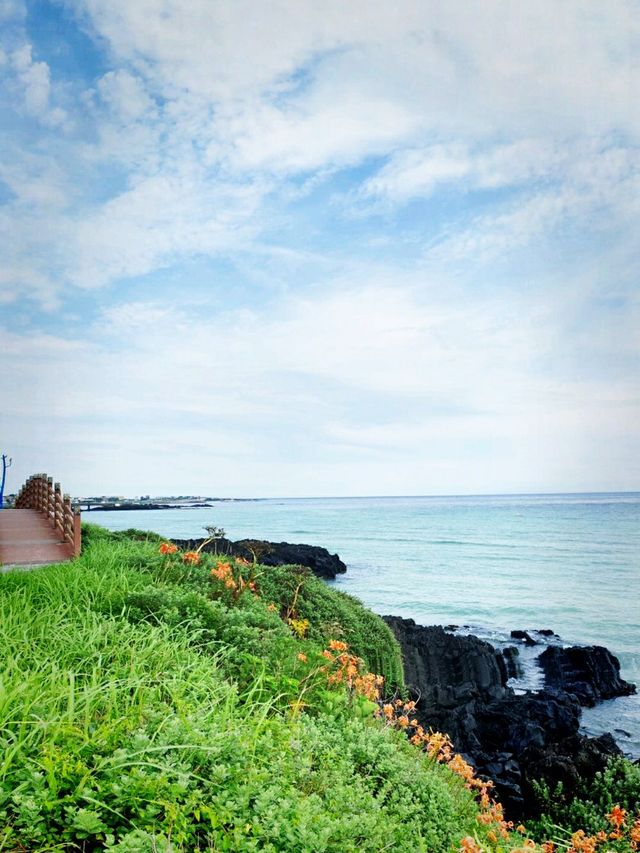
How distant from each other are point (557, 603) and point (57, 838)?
91.9ft

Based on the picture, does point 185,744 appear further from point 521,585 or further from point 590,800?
point 521,585

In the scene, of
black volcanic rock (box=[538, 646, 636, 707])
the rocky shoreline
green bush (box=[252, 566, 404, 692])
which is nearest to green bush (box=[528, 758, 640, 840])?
the rocky shoreline

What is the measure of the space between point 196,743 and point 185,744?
81 mm

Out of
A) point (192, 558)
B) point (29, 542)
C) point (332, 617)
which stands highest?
point (192, 558)

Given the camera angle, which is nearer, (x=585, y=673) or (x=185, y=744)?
(x=185, y=744)

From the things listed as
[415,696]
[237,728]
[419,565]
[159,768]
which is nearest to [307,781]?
[237,728]

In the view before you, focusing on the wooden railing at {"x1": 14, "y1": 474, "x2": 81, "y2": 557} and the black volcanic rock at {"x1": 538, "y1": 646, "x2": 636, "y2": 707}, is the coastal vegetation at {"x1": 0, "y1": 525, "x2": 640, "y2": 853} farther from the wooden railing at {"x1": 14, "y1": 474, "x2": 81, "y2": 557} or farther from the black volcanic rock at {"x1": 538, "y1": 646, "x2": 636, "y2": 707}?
the black volcanic rock at {"x1": 538, "y1": 646, "x2": 636, "y2": 707}

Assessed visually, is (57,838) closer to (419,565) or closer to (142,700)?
(142,700)

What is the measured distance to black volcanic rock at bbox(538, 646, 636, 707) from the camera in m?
15.8

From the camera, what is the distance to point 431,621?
23703 mm

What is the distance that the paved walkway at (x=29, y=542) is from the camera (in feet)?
A: 38.6

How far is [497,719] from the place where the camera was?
11812mm

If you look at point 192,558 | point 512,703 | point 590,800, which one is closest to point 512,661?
point 512,703

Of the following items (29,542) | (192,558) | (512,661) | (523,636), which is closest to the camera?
(192,558)
